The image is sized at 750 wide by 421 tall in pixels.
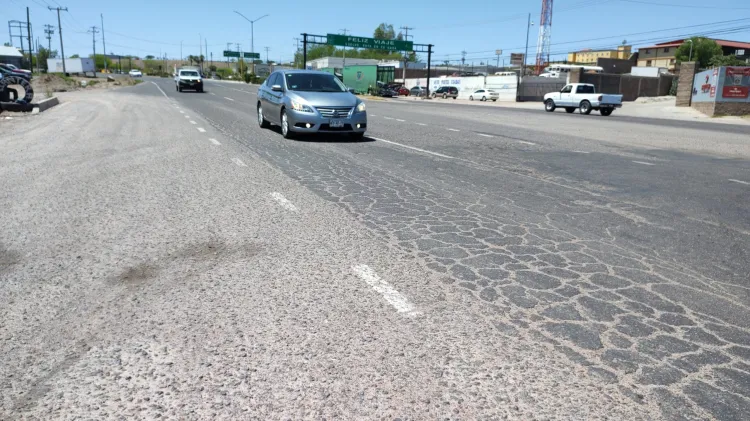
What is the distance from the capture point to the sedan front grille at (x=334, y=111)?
1398 cm

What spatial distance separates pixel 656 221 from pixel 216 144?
9.48 metres

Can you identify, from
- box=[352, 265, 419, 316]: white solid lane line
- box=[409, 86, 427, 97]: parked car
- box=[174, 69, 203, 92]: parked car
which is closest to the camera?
box=[352, 265, 419, 316]: white solid lane line

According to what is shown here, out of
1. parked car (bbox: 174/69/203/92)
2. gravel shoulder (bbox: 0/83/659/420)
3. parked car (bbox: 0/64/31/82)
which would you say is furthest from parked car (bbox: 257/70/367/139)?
parked car (bbox: 174/69/203/92)

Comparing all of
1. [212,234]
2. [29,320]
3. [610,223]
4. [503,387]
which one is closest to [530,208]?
[610,223]

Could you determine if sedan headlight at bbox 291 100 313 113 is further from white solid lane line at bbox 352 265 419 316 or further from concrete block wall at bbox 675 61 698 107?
concrete block wall at bbox 675 61 698 107

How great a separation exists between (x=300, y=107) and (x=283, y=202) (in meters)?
7.20

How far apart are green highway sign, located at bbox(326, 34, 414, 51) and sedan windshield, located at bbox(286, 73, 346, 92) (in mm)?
59132

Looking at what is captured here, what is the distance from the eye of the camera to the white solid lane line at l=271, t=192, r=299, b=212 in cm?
700

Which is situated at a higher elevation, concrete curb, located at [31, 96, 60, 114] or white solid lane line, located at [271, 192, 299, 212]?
concrete curb, located at [31, 96, 60, 114]

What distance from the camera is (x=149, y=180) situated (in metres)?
8.81

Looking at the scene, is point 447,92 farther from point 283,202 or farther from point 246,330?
point 246,330

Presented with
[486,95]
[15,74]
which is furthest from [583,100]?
[15,74]

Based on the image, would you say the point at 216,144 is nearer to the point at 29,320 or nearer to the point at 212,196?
the point at 212,196

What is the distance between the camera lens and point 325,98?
14.2m
